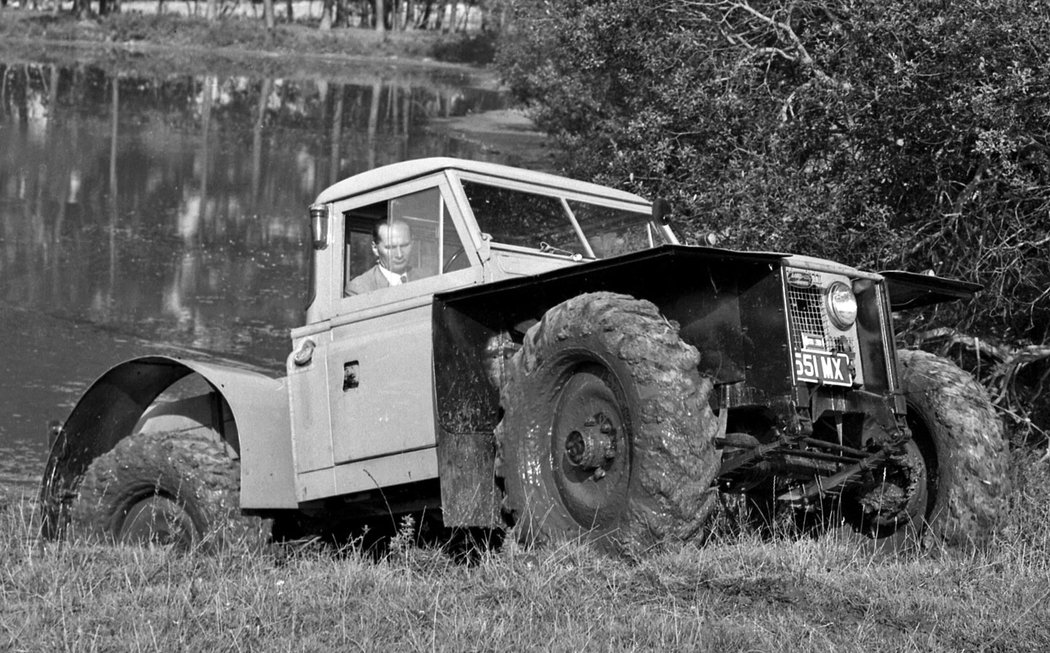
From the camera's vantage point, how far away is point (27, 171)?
78.4 ft

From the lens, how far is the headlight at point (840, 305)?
6.38 meters

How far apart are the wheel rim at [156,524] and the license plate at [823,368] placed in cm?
350

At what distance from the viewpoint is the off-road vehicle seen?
6.06m

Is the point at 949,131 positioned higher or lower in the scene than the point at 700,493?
higher

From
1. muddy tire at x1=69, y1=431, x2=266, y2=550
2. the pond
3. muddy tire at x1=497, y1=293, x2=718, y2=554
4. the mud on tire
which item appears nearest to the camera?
muddy tire at x1=497, y1=293, x2=718, y2=554

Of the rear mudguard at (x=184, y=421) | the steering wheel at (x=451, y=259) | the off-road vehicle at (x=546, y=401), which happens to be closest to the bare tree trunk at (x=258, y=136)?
the rear mudguard at (x=184, y=421)

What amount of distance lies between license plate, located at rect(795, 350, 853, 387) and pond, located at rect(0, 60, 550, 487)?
5.97m

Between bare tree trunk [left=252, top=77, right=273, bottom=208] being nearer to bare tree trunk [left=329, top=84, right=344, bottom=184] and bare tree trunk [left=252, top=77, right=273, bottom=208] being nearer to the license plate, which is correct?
bare tree trunk [left=329, top=84, right=344, bottom=184]

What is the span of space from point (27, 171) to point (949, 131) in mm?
18322

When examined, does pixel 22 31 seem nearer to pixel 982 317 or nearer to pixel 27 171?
pixel 27 171

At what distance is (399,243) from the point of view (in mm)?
7480

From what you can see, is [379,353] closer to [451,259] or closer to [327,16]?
[451,259]

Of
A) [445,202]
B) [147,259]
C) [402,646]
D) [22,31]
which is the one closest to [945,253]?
[445,202]

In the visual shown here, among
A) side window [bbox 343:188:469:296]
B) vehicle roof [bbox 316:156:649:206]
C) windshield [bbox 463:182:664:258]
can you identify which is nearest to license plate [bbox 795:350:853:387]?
windshield [bbox 463:182:664:258]
